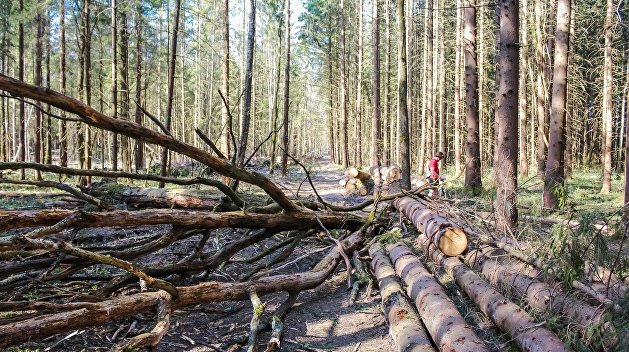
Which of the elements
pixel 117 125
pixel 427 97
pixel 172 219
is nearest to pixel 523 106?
pixel 427 97

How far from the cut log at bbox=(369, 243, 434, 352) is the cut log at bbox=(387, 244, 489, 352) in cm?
8

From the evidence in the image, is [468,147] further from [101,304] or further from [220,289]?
[101,304]

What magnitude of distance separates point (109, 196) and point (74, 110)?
640 cm

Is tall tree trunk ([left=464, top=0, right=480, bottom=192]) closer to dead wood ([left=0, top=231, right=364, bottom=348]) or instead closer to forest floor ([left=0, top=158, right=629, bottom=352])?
forest floor ([left=0, top=158, right=629, bottom=352])

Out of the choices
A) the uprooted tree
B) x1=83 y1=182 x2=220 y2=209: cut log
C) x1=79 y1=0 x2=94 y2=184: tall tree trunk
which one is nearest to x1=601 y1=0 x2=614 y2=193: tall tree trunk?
the uprooted tree

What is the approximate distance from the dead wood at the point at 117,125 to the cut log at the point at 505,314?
240 cm

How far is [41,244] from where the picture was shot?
288cm

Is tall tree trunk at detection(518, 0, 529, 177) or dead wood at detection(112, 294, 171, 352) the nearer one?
dead wood at detection(112, 294, 171, 352)

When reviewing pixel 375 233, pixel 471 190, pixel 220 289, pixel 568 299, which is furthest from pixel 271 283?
pixel 471 190

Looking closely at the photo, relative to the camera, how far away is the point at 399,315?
3926 millimetres

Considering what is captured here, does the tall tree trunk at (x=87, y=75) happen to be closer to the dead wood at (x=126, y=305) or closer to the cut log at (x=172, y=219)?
the cut log at (x=172, y=219)

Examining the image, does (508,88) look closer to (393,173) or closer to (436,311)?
(436,311)

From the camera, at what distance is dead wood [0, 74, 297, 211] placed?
2.95 meters

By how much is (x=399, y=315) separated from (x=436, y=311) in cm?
40
